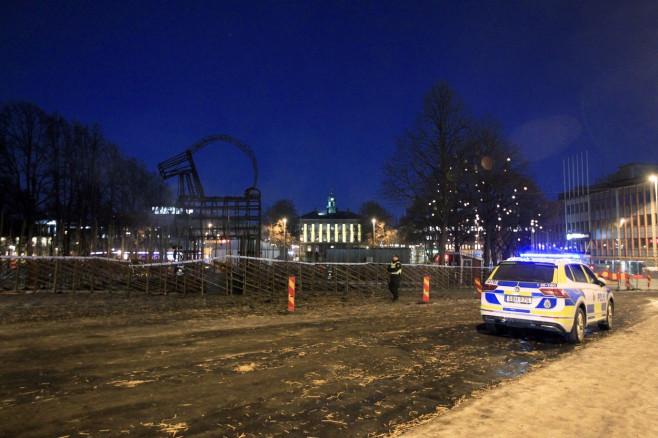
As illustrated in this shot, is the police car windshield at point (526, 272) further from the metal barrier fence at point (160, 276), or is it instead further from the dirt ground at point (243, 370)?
the metal barrier fence at point (160, 276)

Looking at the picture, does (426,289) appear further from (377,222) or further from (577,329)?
(377,222)

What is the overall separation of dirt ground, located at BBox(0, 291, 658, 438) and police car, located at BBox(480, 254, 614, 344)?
0.47 m

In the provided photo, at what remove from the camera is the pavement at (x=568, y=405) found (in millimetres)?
4340

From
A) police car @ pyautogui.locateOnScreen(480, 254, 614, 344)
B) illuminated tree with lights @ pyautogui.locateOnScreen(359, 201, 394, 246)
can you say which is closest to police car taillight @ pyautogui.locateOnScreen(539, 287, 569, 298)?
police car @ pyautogui.locateOnScreen(480, 254, 614, 344)

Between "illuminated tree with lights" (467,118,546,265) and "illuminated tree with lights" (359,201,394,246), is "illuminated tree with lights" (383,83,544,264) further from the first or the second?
"illuminated tree with lights" (359,201,394,246)

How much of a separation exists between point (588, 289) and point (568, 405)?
5.93m

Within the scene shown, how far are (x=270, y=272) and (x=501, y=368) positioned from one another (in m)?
14.5

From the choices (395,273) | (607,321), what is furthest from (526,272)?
(395,273)

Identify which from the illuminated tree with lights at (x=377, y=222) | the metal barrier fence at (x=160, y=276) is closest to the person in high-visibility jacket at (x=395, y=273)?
the metal barrier fence at (x=160, y=276)

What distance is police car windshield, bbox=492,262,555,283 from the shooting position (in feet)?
30.7

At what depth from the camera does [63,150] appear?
32.2 m

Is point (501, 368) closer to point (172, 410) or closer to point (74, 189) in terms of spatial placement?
point (172, 410)

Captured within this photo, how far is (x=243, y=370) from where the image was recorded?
21.3ft

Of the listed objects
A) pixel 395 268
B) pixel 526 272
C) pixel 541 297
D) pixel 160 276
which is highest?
pixel 526 272
